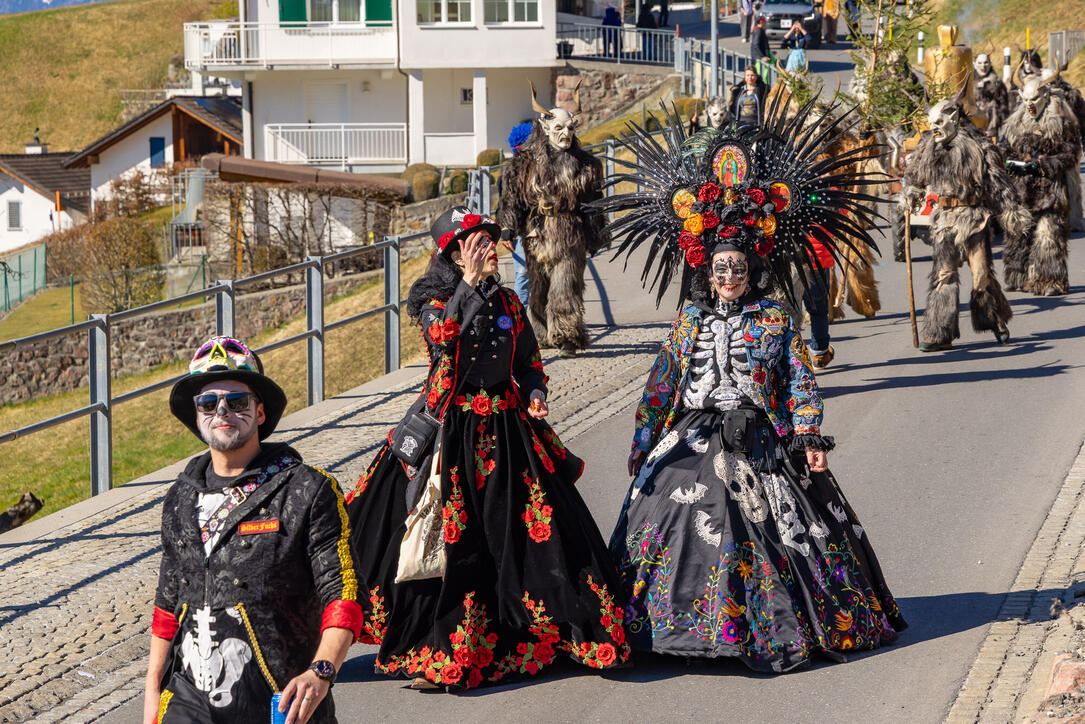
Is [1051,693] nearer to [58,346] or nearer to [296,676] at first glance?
[296,676]

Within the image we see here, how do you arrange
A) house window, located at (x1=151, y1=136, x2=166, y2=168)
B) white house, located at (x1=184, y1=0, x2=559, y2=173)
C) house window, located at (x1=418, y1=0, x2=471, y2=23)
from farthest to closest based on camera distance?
house window, located at (x1=151, y1=136, x2=166, y2=168), house window, located at (x1=418, y1=0, x2=471, y2=23), white house, located at (x1=184, y1=0, x2=559, y2=173)

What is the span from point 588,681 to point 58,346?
915 inches

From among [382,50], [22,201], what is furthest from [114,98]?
[382,50]

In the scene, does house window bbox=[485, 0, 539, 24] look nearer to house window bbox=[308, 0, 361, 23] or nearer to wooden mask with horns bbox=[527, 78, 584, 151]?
house window bbox=[308, 0, 361, 23]

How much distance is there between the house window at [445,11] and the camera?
41.3 m

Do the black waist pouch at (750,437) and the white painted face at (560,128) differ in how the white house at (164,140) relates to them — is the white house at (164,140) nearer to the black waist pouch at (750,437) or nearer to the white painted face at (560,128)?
the white painted face at (560,128)

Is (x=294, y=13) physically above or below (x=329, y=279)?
above

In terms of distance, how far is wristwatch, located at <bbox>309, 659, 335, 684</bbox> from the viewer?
4023 millimetres

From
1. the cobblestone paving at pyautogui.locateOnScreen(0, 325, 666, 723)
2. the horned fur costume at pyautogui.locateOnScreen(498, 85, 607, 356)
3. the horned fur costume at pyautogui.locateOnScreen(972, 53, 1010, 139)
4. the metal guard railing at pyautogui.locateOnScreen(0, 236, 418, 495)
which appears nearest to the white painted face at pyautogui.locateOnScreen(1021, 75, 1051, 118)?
the horned fur costume at pyautogui.locateOnScreen(972, 53, 1010, 139)

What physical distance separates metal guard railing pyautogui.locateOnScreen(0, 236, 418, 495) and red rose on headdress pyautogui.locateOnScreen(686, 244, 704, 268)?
3.04m

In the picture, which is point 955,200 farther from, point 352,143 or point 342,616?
point 352,143

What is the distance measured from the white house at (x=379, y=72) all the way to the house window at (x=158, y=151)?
40.2ft

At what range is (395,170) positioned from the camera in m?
41.5

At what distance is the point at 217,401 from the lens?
13.8ft
